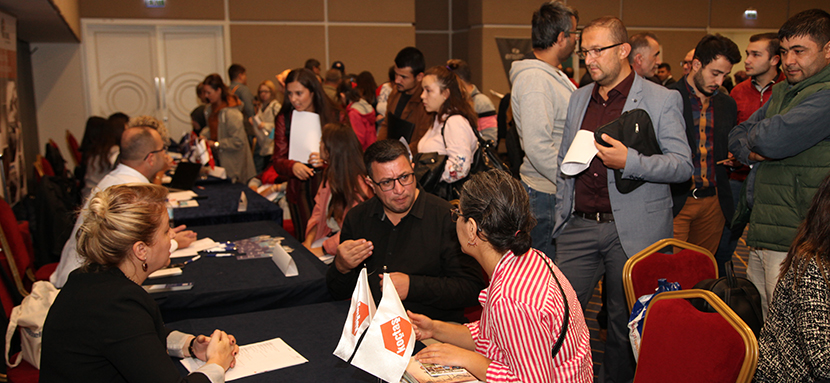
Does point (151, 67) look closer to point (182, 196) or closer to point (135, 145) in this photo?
point (182, 196)

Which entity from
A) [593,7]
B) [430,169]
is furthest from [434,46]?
[430,169]

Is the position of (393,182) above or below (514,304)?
above

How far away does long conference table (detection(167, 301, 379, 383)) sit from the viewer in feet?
4.73

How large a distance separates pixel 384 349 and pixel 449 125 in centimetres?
207

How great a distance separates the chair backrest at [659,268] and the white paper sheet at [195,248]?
1990 millimetres

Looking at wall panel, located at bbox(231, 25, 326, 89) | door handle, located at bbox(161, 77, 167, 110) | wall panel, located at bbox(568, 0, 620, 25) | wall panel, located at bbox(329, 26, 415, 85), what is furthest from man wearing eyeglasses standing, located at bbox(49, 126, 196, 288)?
wall panel, located at bbox(568, 0, 620, 25)

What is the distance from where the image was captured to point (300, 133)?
386cm

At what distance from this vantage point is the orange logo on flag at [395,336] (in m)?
1.23

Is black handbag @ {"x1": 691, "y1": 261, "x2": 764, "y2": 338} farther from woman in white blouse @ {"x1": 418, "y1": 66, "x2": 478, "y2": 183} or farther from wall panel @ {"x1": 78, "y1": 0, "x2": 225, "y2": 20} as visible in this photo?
wall panel @ {"x1": 78, "y1": 0, "x2": 225, "y2": 20}

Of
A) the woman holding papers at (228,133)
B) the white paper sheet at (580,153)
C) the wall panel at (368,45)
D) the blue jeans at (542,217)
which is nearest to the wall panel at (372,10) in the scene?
the wall panel at (368,45)

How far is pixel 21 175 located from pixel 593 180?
5460 mm

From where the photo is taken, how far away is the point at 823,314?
56.8 inches

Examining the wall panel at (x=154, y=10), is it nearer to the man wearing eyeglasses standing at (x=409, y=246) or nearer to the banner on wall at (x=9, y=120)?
the banner on wall at (x=9, y=120)

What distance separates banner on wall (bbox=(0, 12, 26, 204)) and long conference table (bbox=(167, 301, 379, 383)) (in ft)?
11.9
